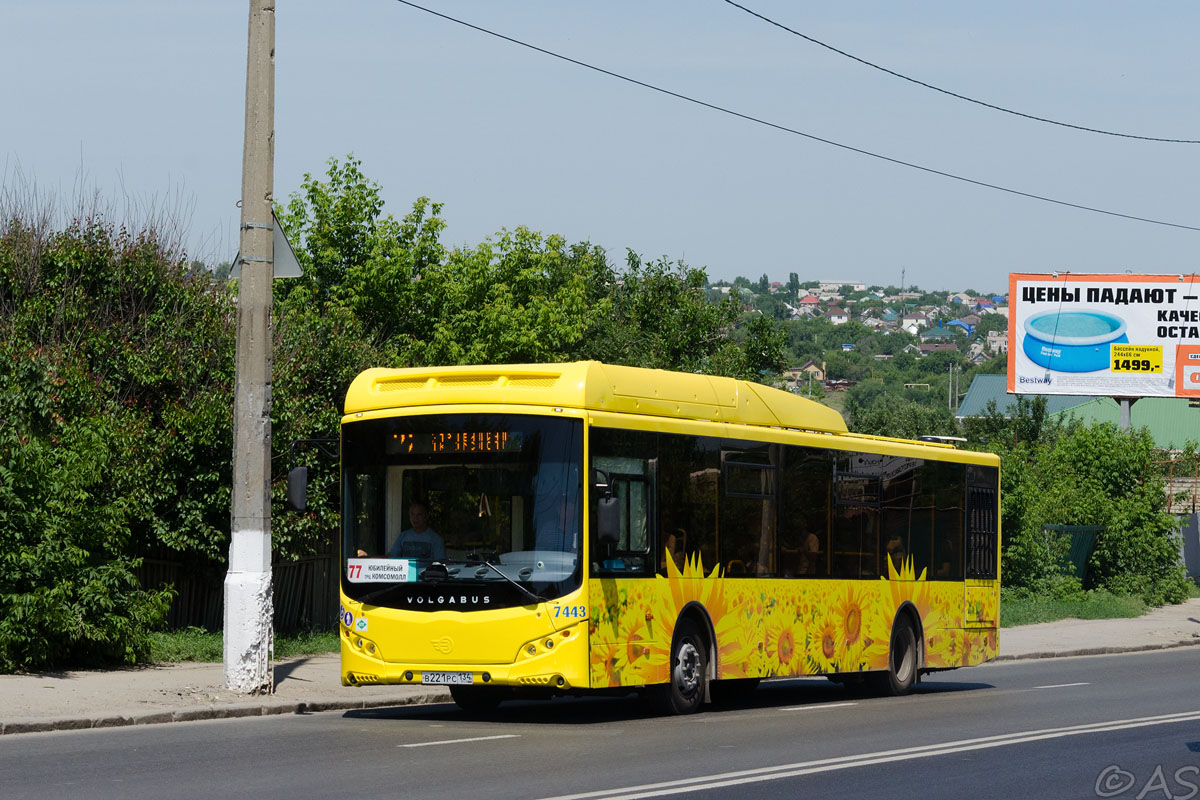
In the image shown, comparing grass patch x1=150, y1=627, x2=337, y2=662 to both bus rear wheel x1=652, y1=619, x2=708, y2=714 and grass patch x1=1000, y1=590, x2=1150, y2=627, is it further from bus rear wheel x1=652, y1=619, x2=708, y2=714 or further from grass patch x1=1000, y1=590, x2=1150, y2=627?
grass patch x1=1000, y1=590, x2=1150, y2=627

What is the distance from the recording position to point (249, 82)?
53.8ft

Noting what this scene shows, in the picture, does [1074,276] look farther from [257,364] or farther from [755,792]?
[755,792]

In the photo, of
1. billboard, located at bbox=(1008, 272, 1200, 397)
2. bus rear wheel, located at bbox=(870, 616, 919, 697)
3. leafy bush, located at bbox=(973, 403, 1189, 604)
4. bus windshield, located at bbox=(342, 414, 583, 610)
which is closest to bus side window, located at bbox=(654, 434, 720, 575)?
bus windshield, located at bbox=(342, 414, 583, 610)

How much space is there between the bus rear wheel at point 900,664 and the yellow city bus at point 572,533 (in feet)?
7.35

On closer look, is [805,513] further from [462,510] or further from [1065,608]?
[1065,608]

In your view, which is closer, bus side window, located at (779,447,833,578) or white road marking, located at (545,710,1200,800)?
white road marking, located at (545,710,1200,800)

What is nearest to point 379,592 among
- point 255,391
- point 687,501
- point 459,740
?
point 459,740

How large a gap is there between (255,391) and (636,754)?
611 cm

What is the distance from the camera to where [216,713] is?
14703 mm

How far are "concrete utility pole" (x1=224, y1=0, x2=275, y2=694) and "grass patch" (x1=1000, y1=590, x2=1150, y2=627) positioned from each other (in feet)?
68.7

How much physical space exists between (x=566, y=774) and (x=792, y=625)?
21.8ft

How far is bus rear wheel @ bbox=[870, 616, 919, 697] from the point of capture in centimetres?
1955

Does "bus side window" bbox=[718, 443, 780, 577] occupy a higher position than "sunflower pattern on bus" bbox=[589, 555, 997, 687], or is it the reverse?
"bus side window" bbox=[718, 443, 780, 577]

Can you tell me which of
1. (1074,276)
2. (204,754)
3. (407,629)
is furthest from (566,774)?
(1074,276)
